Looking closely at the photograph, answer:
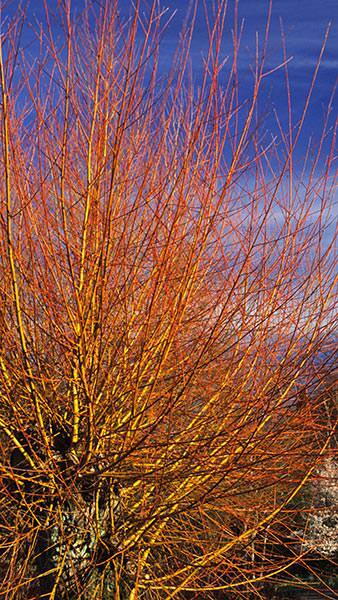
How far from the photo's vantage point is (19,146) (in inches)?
173

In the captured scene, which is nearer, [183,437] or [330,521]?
[183,437]

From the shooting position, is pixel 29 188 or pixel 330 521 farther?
pixel 330 521

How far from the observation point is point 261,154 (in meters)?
4.41

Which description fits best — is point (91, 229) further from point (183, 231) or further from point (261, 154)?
point (261, 154)

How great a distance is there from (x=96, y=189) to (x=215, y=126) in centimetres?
81

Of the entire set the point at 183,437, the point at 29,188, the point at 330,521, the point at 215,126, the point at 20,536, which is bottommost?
the point at 330,521

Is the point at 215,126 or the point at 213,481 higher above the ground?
the point at 215,126

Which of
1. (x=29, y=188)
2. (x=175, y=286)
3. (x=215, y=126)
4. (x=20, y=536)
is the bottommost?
(x=20, y=536)

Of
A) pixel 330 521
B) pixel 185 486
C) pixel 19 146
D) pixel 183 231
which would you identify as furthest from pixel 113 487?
pixel 330 521

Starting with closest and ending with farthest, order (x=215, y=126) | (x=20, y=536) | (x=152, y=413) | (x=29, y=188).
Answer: (x=215, y=126), (x=20, y=536), (x=29, y=188), (x=152, y=413)

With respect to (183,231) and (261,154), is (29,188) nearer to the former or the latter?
(183,231)

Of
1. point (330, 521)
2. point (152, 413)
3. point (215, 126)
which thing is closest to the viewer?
point (215, 126)

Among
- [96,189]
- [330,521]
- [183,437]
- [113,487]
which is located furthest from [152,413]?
[330,521]

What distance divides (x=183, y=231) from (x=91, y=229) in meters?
0.93
